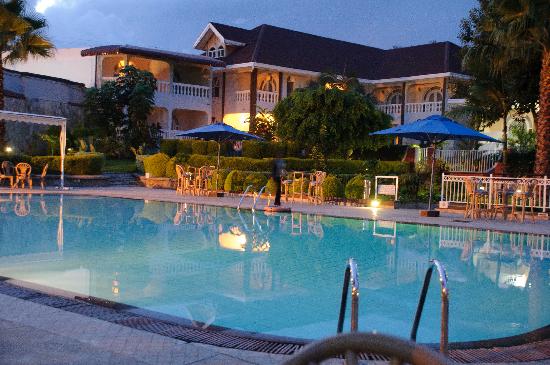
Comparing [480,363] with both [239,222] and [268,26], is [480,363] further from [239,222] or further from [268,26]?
[268,26]

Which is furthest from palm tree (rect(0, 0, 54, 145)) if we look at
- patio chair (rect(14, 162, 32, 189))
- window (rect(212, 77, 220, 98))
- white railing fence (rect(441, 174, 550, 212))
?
white railing fence (rect(441, 174, 550, 212))

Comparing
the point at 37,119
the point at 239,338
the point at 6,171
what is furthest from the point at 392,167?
the point at 239,338

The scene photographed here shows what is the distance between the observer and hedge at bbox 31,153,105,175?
2695 centimetres

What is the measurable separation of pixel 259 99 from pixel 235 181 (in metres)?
12.9

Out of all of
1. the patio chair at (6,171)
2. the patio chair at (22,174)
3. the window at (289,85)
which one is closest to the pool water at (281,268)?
the patio chair at (22,174)

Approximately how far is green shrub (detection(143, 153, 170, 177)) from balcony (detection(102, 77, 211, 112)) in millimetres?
7345

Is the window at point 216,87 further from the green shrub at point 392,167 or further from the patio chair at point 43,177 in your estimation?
the patio chair at point 43,177

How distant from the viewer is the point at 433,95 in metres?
39.4

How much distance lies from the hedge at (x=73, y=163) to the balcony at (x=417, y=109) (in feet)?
56.7

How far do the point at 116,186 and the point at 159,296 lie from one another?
69.4 feet

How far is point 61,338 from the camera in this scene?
485 cm

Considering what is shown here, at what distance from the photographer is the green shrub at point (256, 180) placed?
2403cm

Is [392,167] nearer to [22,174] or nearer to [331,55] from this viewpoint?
[331,55]

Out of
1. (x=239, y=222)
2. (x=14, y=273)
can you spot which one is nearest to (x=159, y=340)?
(x=14, y=273)
